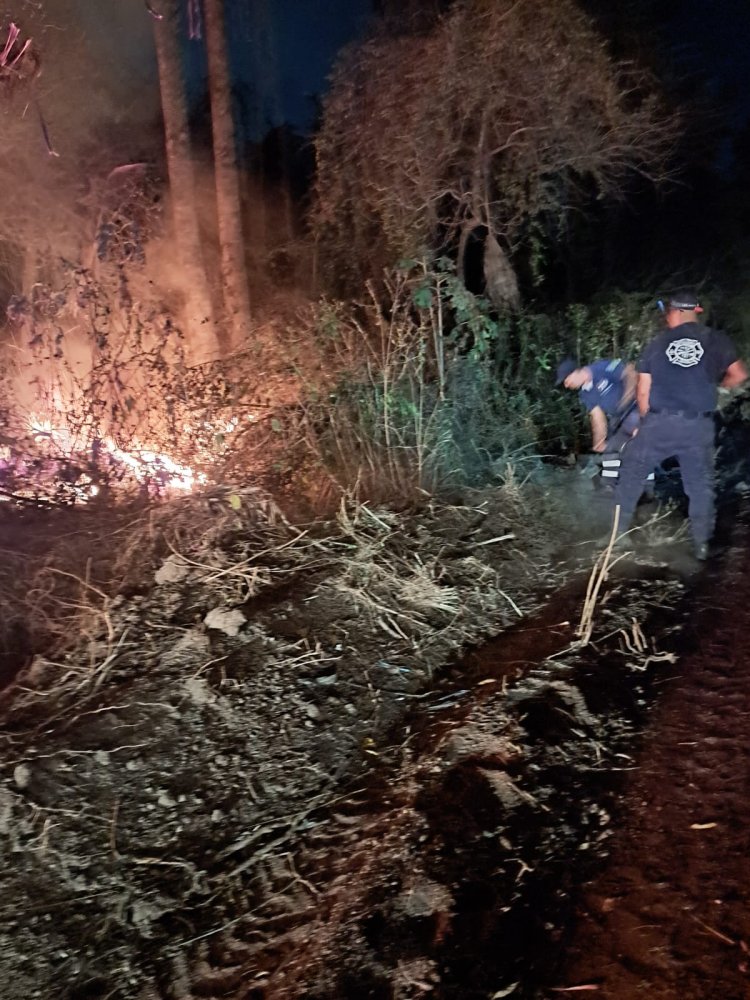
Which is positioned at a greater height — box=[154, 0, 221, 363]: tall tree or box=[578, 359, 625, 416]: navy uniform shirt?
box=[154, 0, 221, 363]: tall tree

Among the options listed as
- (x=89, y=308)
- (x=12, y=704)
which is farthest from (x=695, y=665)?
(x=89, y=308)

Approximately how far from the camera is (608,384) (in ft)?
20.8

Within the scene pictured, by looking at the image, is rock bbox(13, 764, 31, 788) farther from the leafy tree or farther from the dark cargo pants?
the leafy tree

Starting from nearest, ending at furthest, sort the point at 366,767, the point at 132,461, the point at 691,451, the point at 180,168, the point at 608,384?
the point at 366,767 → the point at 691,451 → the point at 132,461 → the point at 608,384 → the point at 180,168

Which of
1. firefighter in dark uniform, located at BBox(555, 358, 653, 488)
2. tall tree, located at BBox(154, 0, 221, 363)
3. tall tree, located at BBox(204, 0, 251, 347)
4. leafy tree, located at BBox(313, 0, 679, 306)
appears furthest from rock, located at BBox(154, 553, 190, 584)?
tall tree, located at BBox(204, 0, 251, 347)

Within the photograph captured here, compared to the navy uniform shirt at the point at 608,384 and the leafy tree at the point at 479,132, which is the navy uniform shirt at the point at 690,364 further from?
the leafy tree at the point at 479,132

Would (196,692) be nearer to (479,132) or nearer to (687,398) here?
(687,398)

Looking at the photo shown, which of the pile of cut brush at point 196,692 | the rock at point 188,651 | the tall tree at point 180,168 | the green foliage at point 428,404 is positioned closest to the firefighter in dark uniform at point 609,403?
the green foliage at point 428,404

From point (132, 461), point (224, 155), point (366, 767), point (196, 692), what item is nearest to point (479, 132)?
point (224, 155)

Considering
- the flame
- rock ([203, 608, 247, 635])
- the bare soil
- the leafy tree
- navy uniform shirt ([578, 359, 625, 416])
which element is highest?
the leafy tree

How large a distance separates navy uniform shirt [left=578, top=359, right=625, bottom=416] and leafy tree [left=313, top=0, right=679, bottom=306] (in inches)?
103

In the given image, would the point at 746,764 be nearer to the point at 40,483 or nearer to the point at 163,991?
the point at 163,991

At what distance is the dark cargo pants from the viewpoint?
16.5ft

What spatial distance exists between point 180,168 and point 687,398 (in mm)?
7286
